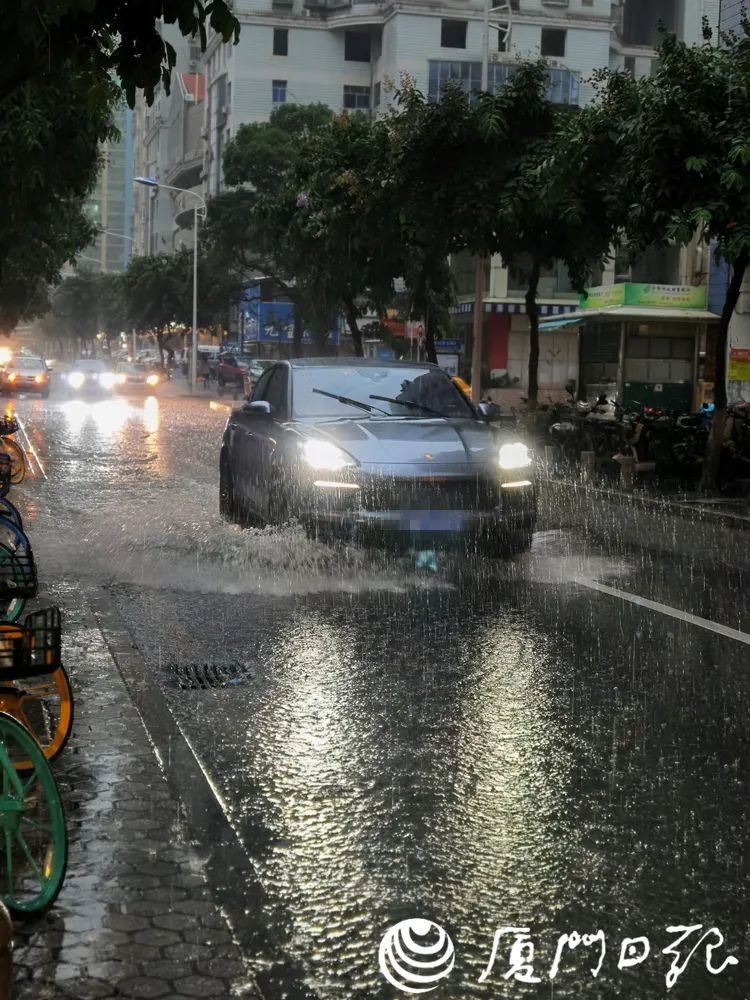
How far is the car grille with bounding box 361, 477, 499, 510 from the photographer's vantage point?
10.0 metres

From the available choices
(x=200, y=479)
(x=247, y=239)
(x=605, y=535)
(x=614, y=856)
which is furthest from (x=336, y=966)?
(x=247, y=239)

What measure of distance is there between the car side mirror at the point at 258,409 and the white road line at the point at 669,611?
10.2ft

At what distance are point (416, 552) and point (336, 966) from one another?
668 centimetres

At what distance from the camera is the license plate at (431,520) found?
10.0 metres

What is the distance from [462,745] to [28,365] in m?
44.1

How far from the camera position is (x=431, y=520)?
1004 centimetres

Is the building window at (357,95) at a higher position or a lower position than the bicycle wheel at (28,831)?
higher

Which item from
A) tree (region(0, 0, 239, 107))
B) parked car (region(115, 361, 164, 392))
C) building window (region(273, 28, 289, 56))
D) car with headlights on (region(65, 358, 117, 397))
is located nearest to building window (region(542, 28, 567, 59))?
building window (region(273, 28, 289, 56))

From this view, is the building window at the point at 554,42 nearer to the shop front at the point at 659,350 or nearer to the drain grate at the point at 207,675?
the shop front at the point at 659,350

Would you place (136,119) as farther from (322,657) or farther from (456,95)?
(322,657)

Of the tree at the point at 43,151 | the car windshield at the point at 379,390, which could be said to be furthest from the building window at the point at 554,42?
the car windshield at the point at 379,390

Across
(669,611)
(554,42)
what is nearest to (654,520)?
(669,611)

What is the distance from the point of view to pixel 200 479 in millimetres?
17875

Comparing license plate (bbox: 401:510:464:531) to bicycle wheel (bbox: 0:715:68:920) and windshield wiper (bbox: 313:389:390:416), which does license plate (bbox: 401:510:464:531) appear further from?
bicycle wheel (bbox: 0:715:68:920)
